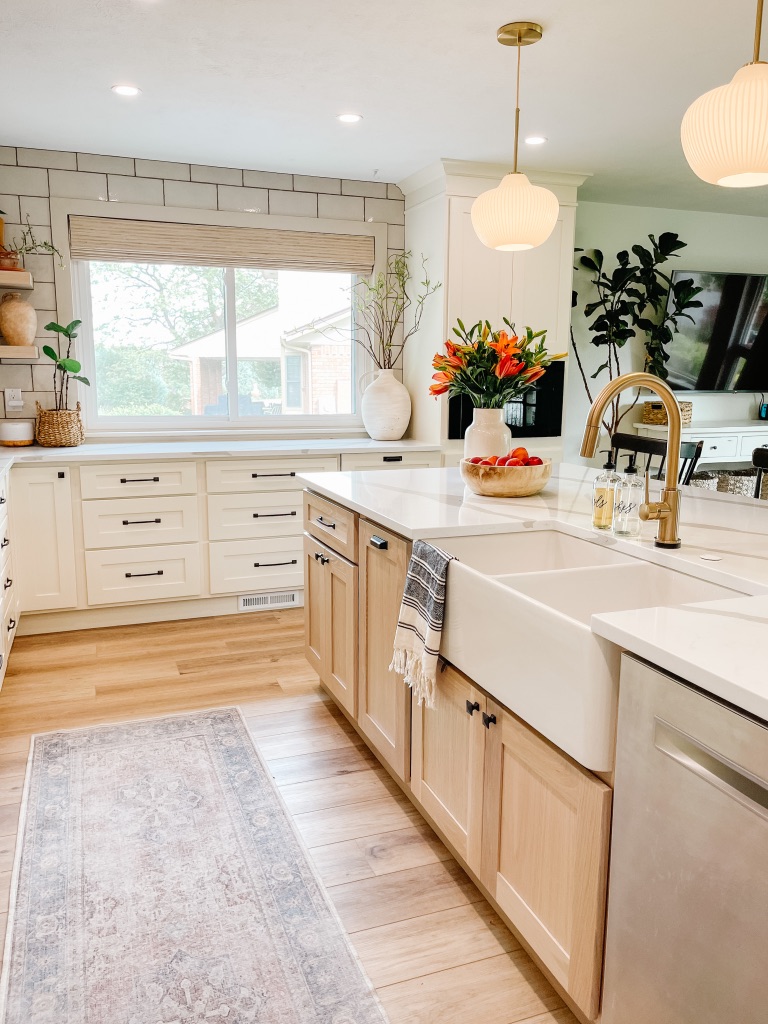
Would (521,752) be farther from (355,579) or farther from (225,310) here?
(225,310)

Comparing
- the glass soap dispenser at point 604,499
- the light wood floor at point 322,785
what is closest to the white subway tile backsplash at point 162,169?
the light wood floor at point 322,785

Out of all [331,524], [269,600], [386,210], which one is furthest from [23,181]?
[331,524]

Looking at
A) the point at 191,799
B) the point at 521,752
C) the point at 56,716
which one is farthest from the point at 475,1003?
the point at 56,716

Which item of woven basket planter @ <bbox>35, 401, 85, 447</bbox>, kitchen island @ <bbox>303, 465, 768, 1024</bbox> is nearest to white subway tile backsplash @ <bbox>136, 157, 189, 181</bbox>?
woven basket planter @ <bbox>35, 401, 85, 447</bbox>

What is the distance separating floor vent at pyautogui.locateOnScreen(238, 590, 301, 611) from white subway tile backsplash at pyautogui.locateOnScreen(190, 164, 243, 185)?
2.27m

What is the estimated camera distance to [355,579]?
249cm

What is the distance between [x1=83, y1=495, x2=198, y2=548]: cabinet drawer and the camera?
391 centimetres

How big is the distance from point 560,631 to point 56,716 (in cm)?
229

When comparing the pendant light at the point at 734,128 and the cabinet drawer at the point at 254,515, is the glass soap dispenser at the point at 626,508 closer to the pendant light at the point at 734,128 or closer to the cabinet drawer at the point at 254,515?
the pendant light at the point at 734,128

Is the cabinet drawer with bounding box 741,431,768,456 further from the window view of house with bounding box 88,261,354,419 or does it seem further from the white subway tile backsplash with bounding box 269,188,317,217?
the white subway tile backsplash with bounding box 269,188,317,217

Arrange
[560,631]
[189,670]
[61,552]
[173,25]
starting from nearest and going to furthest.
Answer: [560,631] < [173,25] < [189,670] < [61,552]

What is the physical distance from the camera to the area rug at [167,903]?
1.61 meters

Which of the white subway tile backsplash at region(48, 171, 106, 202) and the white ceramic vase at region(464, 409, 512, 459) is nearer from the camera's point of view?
the white ceramic vase at region(464, 409, 512, 459)

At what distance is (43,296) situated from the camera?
13.6ft
